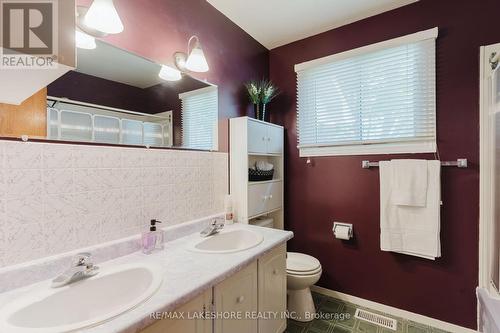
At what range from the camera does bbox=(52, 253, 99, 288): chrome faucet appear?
0.90 metres

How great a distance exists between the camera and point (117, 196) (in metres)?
1.20

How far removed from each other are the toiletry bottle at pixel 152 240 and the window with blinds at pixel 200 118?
577 mm

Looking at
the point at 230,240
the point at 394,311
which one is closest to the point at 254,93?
the point at 230,240

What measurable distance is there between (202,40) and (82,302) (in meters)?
1.76

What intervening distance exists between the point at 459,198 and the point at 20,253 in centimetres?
254

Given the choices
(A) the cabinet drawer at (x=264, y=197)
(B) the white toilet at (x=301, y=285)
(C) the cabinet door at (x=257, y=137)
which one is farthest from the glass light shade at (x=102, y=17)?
(B) the white toilet at (x=301, y=285)

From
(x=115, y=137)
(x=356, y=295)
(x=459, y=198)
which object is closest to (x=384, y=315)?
(x=356, y=295)

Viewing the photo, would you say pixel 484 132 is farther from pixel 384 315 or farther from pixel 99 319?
pixel 99 319

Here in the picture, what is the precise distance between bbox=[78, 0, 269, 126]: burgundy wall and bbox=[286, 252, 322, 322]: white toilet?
139 cm

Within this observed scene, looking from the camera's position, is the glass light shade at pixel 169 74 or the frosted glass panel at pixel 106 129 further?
the glass light shade at pixel 169 74

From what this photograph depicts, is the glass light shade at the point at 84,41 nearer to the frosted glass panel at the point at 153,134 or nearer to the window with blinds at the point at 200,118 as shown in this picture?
the frosted glass panel at the point at 153,134

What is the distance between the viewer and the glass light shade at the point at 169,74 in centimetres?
149

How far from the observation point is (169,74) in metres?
1.54

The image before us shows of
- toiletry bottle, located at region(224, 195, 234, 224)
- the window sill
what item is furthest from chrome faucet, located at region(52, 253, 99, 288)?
the window sill
